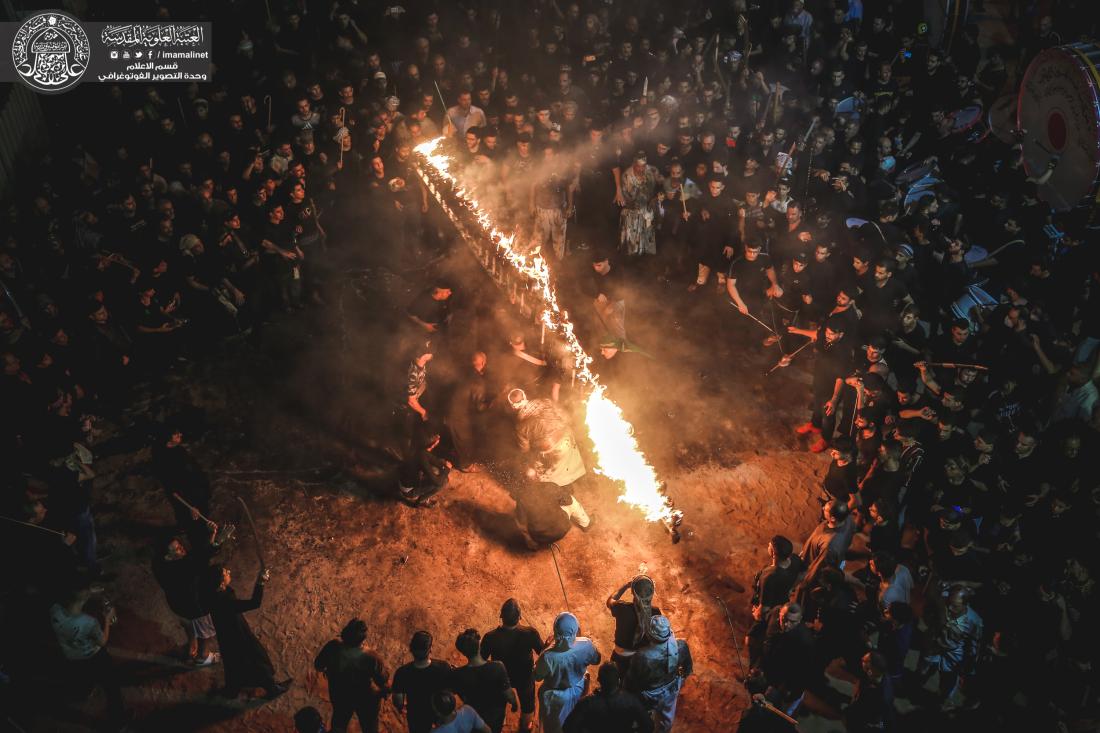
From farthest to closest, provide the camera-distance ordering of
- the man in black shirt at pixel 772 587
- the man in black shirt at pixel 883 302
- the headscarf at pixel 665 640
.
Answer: the man in black shirt at pixel 883 302, the man in black shirt at pixel 772 587, the headscarf at pixel 665 640

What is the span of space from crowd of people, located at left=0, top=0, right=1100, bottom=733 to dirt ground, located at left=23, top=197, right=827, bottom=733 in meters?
0.38

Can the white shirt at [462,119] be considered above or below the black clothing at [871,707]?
above

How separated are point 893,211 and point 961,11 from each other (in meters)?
9.63

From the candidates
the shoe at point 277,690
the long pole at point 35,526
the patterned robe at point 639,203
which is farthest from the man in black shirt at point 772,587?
the long pole at point 35,526

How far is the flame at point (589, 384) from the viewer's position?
8.69 m

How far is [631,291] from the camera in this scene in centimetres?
1186

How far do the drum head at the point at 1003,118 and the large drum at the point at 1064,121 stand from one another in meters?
0.87

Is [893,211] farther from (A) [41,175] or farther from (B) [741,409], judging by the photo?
(A) [41,175]

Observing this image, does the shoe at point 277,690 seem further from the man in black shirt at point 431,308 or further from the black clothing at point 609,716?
the man in black shirt at point 431,308

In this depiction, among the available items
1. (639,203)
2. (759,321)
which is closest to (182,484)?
(639,203)

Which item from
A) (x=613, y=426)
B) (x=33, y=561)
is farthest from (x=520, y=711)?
(x=33, y=561)

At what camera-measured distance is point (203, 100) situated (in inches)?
436

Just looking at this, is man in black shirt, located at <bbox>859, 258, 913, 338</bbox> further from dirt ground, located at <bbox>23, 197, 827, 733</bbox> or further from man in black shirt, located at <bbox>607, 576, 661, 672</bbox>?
man in black shirt, located at <bbox>607, 576, 661, 672</bbox>

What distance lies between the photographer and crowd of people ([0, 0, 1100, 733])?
595cm
